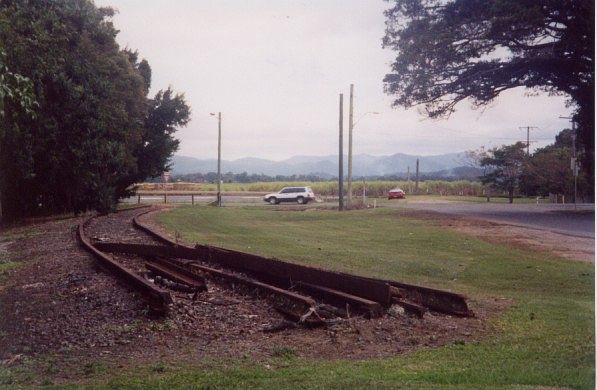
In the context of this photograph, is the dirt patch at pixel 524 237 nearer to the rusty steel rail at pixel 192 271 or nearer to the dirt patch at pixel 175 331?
the dirt patch at pixel 175 331

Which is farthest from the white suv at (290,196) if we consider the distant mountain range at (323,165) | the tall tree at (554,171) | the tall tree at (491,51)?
the tall tree at (491,51)

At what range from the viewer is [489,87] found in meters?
12.6

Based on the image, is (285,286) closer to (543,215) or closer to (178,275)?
(178,275)

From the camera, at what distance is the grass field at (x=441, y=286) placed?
17.2ft

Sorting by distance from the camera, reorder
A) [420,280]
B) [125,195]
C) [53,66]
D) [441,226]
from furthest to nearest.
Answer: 1. [125,195]
2. [441,226]
3. [53,66]
4. [420,280]

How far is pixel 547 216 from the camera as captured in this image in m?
14.6

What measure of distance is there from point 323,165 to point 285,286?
24.9 meters

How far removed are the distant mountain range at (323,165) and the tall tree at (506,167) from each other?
1368 mm

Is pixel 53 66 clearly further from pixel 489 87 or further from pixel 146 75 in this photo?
pixel 146 75

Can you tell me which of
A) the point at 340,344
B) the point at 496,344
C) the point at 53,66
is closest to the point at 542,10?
the point at 496,344

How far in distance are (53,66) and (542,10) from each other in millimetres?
12522

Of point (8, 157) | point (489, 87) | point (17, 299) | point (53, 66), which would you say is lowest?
point (17, 299)

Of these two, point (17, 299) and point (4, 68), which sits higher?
point (4, 68)

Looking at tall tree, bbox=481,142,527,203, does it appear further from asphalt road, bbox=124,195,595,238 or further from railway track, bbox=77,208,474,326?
railway track, bbox=77,208,474,326
